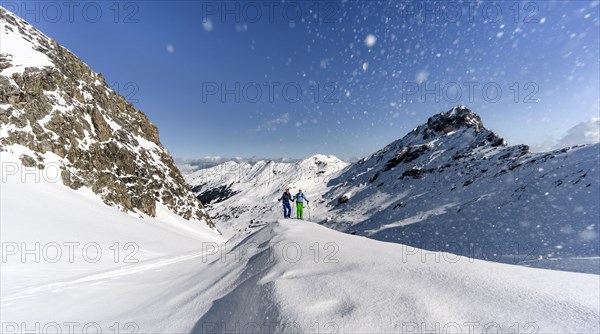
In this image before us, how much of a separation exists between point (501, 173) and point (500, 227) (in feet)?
46.3

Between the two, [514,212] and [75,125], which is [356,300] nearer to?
[514,212]

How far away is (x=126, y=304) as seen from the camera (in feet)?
17.3

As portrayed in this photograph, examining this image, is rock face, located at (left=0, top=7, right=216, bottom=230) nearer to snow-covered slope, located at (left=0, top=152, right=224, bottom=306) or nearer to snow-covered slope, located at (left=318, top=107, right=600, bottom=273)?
snow-covered slope, located at (left=0, top=152, right=224, bottom=306)

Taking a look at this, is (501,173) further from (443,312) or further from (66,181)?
(66,181)

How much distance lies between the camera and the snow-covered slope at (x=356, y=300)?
226cm

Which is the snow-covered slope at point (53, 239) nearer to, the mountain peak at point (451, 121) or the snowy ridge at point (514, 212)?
the snowy ridge at point (514, 212)

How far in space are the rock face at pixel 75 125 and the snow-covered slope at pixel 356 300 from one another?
2781 cm

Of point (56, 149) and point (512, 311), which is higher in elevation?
point (56, 149)

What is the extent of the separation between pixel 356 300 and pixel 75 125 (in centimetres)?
3920

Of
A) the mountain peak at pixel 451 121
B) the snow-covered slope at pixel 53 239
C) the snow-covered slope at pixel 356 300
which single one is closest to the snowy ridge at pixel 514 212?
the snow-covered slope at pixel 356 300

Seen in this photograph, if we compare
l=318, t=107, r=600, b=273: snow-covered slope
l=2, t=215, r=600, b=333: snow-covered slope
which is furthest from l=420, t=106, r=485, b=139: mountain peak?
l=2, t=215, r=600, b=333: snow-covered slope

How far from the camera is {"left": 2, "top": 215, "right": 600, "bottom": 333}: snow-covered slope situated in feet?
7.43

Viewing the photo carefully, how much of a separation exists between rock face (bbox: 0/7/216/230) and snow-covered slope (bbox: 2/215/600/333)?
2781 centimetres

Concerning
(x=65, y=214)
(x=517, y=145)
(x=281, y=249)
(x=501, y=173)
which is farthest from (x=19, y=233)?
(x=517, y=145)
